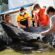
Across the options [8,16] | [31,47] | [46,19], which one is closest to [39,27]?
[46,19]

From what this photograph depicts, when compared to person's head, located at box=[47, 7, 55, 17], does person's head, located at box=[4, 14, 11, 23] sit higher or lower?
lower

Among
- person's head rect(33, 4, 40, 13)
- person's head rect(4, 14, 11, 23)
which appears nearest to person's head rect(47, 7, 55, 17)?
person's head rect(33, 4, 40, 13)

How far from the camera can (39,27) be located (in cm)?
158

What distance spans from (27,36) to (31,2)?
31 centimetres

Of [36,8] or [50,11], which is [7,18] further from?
[50,11]

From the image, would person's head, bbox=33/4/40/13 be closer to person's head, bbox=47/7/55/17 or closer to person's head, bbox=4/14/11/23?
person's head, bbox=47/7/55/17

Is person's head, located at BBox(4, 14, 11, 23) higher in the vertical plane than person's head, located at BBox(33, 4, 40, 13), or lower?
lower

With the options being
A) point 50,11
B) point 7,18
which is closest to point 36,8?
point 50,11

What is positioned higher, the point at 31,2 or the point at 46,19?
the point at 31,2

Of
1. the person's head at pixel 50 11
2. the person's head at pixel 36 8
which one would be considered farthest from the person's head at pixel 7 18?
the person's head at pixel 50 11

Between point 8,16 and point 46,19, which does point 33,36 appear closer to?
point 46,19

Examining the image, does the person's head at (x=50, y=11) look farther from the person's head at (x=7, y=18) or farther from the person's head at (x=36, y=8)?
the person's head at (x=7, y=18)

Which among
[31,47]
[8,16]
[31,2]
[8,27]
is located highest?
[31,2]

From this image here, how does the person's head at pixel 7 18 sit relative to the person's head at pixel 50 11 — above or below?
below
